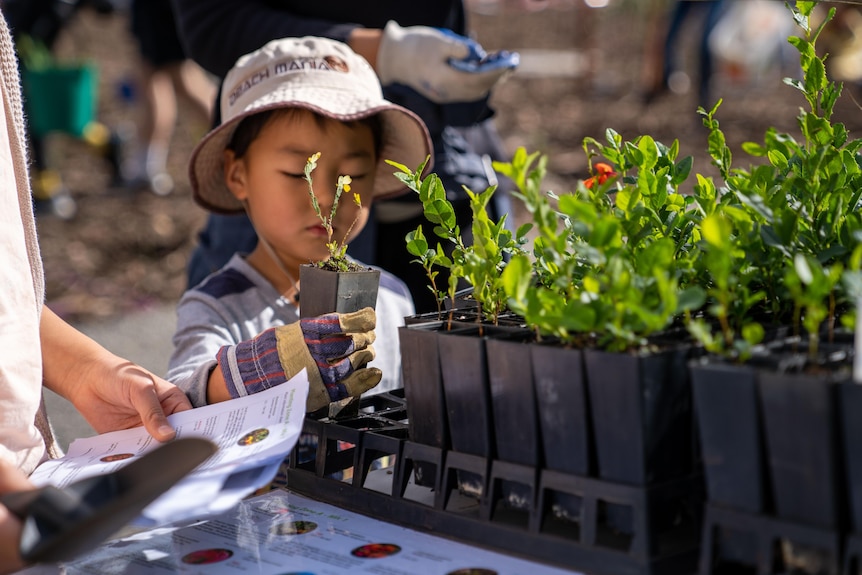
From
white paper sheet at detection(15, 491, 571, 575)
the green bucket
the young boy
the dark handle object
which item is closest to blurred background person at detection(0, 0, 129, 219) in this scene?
the green bucket

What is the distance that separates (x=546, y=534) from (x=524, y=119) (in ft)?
29.1

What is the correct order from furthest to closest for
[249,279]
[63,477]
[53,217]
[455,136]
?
[53,217], [455,136], [249,279], [63,477]

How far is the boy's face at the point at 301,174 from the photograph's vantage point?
177cm

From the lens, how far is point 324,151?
179 cm

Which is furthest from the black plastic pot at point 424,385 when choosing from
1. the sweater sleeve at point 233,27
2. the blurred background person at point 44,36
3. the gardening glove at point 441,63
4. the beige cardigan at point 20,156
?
the blurred background person at point 44,36

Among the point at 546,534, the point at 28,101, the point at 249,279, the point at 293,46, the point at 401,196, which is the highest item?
the point at 28,101

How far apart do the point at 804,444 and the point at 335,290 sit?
578 millimetres

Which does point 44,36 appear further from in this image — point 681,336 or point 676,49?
point 676,49

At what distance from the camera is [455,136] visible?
2207mm

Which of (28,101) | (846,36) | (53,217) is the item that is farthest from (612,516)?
(28,101)

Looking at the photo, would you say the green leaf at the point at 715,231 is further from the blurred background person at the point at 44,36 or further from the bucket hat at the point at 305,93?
the blurred background person at the point at 44,36

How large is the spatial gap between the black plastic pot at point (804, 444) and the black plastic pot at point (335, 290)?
1.77 ft

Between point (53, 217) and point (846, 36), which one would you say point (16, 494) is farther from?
point (846, 36)

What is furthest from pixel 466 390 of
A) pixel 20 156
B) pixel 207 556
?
pixel 20 156
